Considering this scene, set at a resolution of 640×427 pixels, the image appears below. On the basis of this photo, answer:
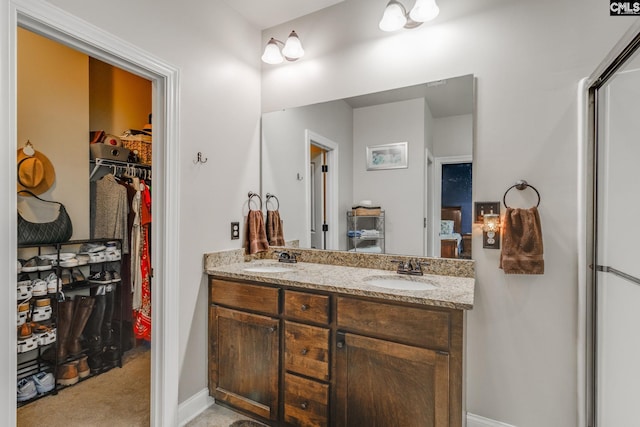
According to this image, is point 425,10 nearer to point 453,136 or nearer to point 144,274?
point 453,136

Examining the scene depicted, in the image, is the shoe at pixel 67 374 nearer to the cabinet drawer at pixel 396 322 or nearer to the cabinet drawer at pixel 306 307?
the cabinet drawer at pixel 306 307

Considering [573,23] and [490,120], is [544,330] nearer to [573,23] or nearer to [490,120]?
[490,120]

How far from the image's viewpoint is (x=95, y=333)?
254cm

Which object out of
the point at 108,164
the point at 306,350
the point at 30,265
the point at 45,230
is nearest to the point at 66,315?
the point at 30,265

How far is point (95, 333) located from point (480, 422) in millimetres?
2755

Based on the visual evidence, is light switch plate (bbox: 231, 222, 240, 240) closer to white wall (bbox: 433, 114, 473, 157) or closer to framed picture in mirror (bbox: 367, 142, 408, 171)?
framed picture in mirror (bbox: 367, 142, 408, 171)

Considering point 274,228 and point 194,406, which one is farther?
point 274,228

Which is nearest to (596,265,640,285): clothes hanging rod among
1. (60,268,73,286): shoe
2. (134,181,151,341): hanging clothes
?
(134,181,151,341): hanging clothes

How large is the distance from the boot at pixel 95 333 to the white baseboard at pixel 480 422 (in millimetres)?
2653

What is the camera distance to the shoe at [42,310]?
6.95ft

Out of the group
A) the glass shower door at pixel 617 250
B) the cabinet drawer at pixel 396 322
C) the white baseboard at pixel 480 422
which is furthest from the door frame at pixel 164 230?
the glass shower door at pixel 617 250

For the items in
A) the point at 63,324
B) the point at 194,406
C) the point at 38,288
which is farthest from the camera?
the point at 63,324

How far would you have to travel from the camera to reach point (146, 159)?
3.02 m

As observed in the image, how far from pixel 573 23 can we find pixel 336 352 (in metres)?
2.03
